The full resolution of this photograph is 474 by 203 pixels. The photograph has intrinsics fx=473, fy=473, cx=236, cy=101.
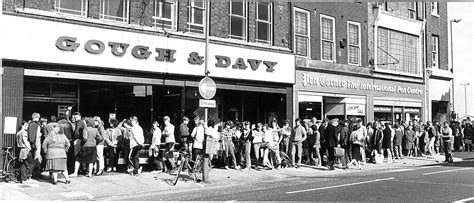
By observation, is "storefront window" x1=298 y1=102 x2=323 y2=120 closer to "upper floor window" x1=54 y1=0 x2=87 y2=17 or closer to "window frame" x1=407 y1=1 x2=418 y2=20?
"window frame" x1=407 y1=1 x2=418 y2=20

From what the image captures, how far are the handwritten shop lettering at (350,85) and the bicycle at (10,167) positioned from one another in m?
12.4

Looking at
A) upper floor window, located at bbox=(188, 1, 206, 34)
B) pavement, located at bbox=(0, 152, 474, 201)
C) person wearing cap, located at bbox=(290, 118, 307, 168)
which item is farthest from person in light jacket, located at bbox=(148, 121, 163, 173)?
person wearing cap, located at bbox=(290, 118, 307, 168)

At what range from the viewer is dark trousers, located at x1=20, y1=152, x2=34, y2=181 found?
11842 millimetres

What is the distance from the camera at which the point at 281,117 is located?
66.8 feet

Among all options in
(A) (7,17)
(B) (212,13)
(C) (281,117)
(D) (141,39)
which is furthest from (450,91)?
(A) (7,17)

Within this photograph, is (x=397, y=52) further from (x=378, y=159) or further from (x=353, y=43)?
(x=378, y=159)

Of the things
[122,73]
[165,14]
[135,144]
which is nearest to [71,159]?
[135,144]

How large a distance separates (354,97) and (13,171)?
16.2 metres

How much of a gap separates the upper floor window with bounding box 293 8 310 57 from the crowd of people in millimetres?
4231

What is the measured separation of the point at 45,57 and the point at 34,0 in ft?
5.49

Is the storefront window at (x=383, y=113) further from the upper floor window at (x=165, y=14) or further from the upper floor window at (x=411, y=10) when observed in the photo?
the upper floor window at (x=165, y=14)

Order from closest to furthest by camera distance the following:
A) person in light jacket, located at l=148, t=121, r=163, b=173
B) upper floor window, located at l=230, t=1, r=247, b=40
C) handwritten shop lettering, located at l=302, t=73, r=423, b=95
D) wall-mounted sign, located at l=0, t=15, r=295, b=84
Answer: wall-mounted sign, located at l=0, t=15, r=295, b=84
person in light jacket, located at l=148, t=121, r=163, b=173
upper floor window, located at l=230, t=1, r=247, b=40
handwritten shop lettering, located at l=302, t=73, r=423, b=95

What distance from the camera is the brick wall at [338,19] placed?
21625 mm

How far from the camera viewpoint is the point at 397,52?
86.0ft
